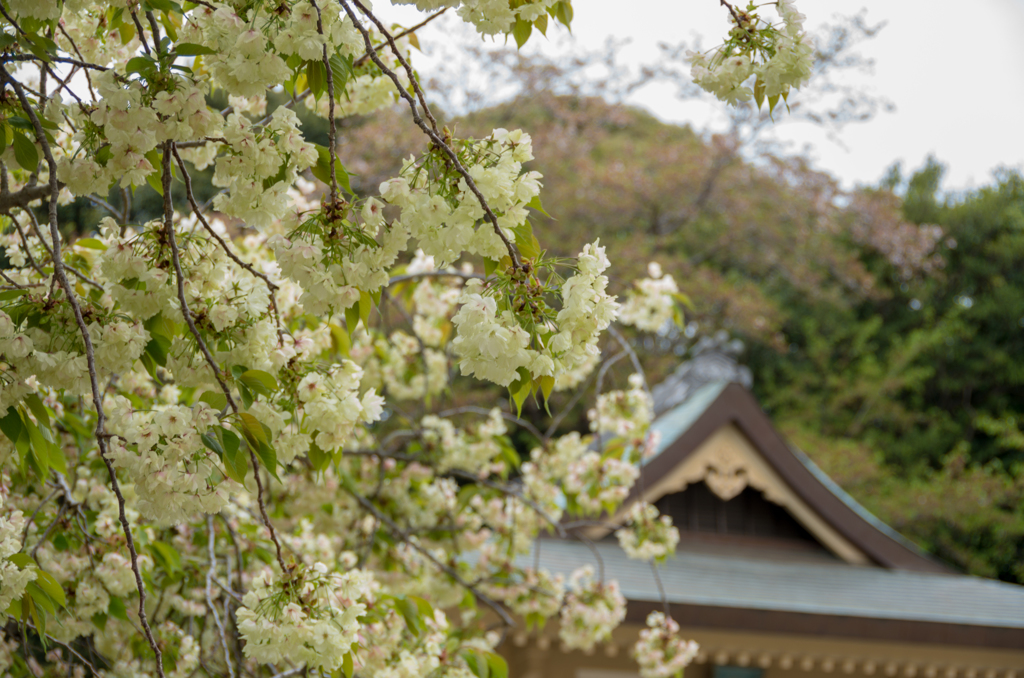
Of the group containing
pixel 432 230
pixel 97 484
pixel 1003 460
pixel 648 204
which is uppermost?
pixel 648 204

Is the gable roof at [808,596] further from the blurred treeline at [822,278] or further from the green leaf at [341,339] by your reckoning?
the blurred treeline at [822,278]

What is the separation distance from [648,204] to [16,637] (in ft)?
30.7

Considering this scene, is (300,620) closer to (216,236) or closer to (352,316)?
(352,316)

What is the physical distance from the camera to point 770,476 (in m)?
4.86

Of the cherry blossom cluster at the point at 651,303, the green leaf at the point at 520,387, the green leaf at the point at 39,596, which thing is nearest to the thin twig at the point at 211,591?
the green leaf at the point at 39,596

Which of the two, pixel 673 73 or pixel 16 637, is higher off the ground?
pixel 673 73

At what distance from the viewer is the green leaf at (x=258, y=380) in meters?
1.30

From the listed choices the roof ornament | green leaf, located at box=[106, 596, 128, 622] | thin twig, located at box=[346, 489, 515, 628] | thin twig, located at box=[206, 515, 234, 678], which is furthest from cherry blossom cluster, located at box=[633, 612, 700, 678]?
the roof ornament

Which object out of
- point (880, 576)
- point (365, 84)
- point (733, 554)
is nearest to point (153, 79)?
point (365, 84)

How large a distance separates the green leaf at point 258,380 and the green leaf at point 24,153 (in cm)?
49

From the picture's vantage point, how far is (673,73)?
10500mm

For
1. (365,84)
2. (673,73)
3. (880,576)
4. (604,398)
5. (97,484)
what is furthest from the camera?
(673,73)

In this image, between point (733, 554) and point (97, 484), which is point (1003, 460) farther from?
point (97, 484)

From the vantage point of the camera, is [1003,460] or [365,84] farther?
[1003,460]
